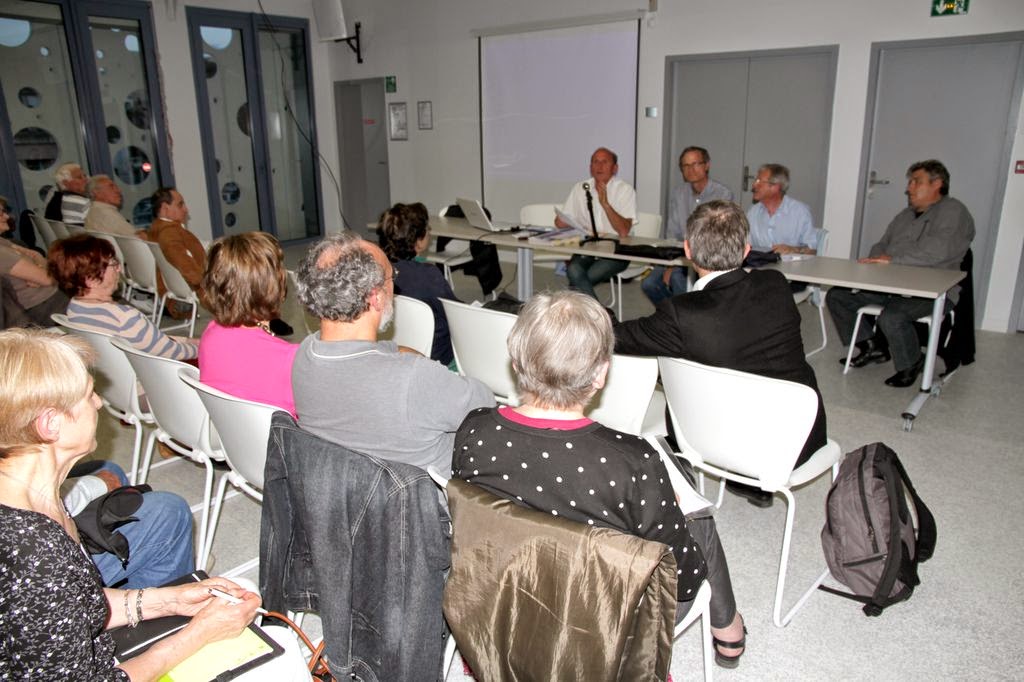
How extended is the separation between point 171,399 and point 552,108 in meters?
5.80

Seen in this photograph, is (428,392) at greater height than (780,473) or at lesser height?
greater

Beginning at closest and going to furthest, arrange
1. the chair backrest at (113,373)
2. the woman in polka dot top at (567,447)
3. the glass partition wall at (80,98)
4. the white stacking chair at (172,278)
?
the woman in polka dot top at (567,447) < the chair backrest at (113,373) < the white stacking chair at (172,278) < the glass partition wall at (80,98)

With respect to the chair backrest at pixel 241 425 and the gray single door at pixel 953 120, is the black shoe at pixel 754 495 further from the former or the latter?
the gray single door at pixel 953 120

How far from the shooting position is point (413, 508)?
4.82 feet

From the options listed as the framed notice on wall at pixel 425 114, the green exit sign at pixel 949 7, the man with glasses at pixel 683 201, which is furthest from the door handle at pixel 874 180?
the framed notice on wall at pixel 425 114

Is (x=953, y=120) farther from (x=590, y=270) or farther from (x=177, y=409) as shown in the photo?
(x=177, y=409)

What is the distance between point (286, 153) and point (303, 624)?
7997mm

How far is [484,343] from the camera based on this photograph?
2.80 meters

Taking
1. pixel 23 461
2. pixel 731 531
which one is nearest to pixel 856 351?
pixel 731 531

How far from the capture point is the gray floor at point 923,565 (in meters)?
2.07

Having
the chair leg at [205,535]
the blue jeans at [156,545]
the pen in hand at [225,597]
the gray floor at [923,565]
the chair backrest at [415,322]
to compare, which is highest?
the chair backrest at [415,322]

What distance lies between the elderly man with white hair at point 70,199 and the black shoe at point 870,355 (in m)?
5.77

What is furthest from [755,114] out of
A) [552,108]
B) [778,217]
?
[552,108]

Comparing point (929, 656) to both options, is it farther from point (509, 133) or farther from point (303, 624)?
point (509, 133)
